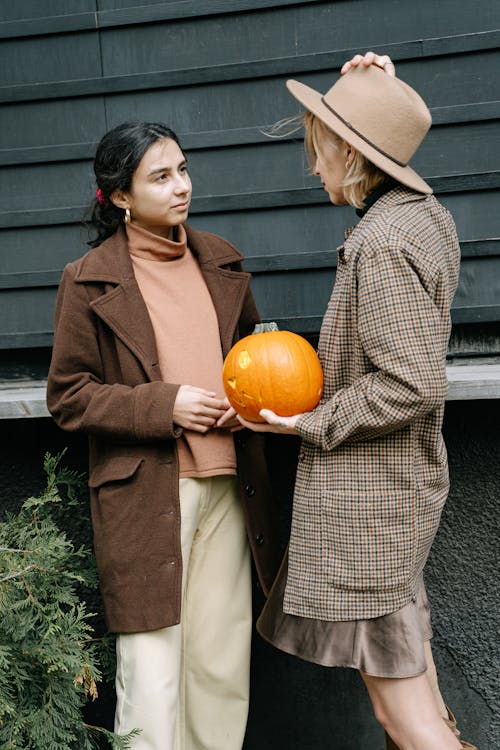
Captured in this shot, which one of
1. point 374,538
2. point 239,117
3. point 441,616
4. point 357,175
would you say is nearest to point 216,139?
point 239,117

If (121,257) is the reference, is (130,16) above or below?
above

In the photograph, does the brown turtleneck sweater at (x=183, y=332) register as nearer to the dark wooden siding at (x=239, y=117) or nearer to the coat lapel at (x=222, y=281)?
the coat lapel at (x=222, y=281)

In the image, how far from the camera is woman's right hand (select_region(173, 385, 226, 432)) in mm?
2621

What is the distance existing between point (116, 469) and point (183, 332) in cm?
47

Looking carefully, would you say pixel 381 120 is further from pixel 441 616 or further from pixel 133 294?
pixel 441 616

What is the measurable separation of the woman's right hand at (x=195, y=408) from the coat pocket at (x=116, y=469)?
0.19 metres

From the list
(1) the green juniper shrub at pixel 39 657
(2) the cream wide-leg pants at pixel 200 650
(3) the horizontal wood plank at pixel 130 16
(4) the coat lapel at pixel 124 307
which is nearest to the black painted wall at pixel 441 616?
(2) the cream wide-leg pants at pixel 200 650

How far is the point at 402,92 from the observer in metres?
2.43

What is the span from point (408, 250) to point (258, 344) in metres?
0.51

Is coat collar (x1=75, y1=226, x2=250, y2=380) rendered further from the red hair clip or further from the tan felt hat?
the tan felt hat

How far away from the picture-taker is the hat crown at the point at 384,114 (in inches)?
94.8

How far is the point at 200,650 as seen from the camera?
114 inches

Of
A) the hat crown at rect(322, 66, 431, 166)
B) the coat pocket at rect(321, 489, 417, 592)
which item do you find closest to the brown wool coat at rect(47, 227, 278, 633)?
the coat pocket at rect(321, 489, 417, 592)

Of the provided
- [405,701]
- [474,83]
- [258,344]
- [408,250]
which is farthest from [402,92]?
[405,701]
